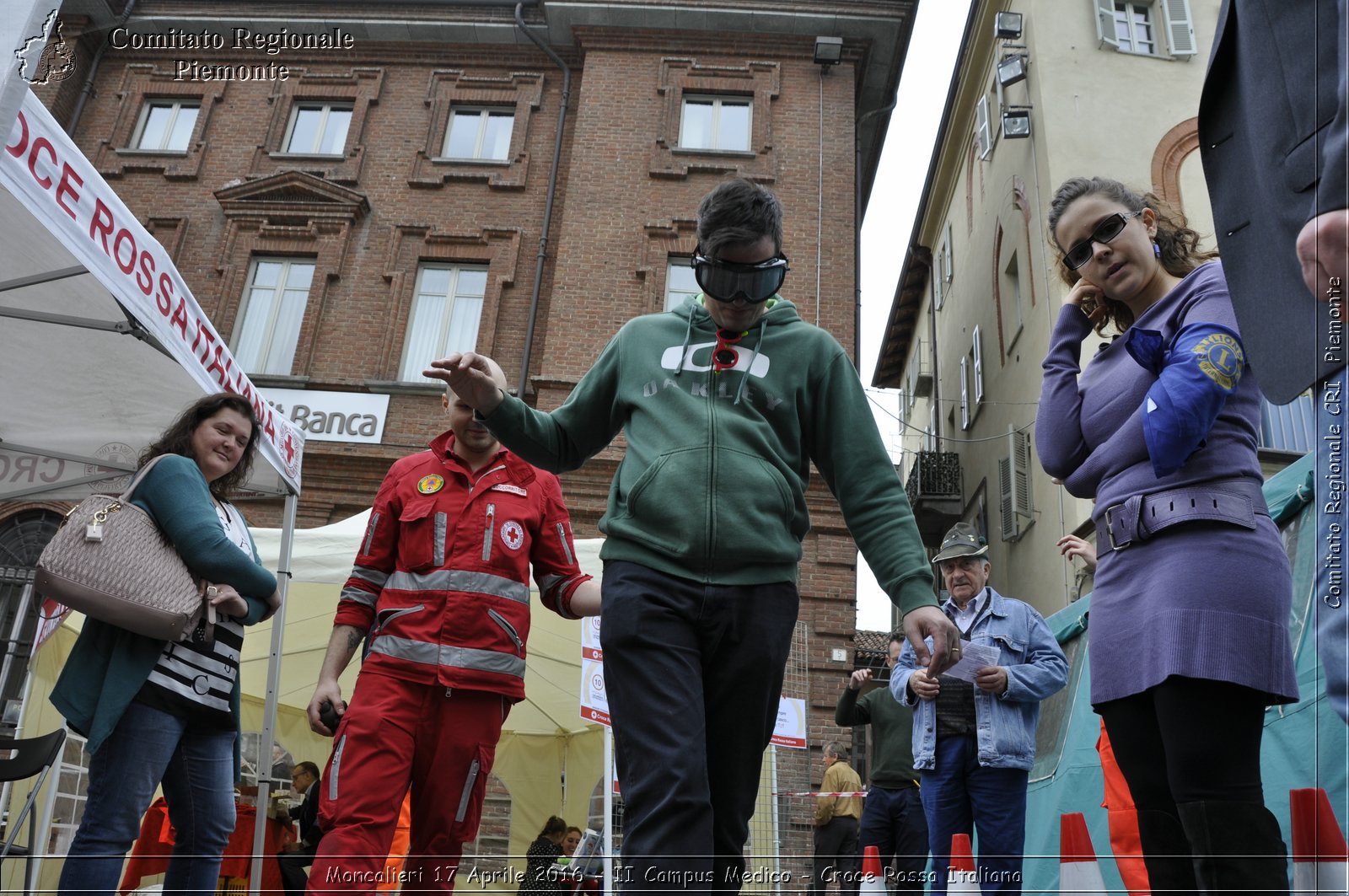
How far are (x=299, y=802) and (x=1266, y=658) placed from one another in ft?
27.6

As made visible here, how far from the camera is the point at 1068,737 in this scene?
571cm

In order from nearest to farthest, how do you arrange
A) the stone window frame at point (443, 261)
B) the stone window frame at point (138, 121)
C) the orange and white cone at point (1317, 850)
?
the orange and white cone at point (1317, 850) < the stone window frame at point (443, 261) < the stone window frame at point (138, 121)

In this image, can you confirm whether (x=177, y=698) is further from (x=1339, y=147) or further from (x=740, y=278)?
(x=1339, y=147)

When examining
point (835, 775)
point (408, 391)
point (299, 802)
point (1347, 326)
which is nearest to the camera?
point (1347, 326)

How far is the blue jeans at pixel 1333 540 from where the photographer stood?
1375 millimetres

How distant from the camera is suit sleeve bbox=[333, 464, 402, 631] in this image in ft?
11.8

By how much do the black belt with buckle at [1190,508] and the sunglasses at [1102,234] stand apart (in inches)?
26.6

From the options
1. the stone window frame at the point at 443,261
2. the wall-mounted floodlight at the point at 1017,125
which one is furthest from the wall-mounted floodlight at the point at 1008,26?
the stone window frame at the point at 443,261

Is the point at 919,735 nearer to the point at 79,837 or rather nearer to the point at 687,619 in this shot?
the point at 687,619

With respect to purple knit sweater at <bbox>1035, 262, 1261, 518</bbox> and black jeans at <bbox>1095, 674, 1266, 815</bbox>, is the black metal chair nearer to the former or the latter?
purple knit sweater at <bbox>1035, 262, 1261, 518</bbox>

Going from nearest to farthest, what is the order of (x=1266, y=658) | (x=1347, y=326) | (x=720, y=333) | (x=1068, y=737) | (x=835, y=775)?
(x=1347, y=326), (x=1266, y=658), (x=720, y=333), (x=1068, y=737), (x=835, y=775)

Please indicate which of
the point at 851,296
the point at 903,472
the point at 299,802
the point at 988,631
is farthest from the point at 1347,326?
the point at 903,472

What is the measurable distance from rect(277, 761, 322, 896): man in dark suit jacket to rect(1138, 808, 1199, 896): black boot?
4.99 metres

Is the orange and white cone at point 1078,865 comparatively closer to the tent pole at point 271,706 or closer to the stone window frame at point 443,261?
the tent pole at point 271,706
